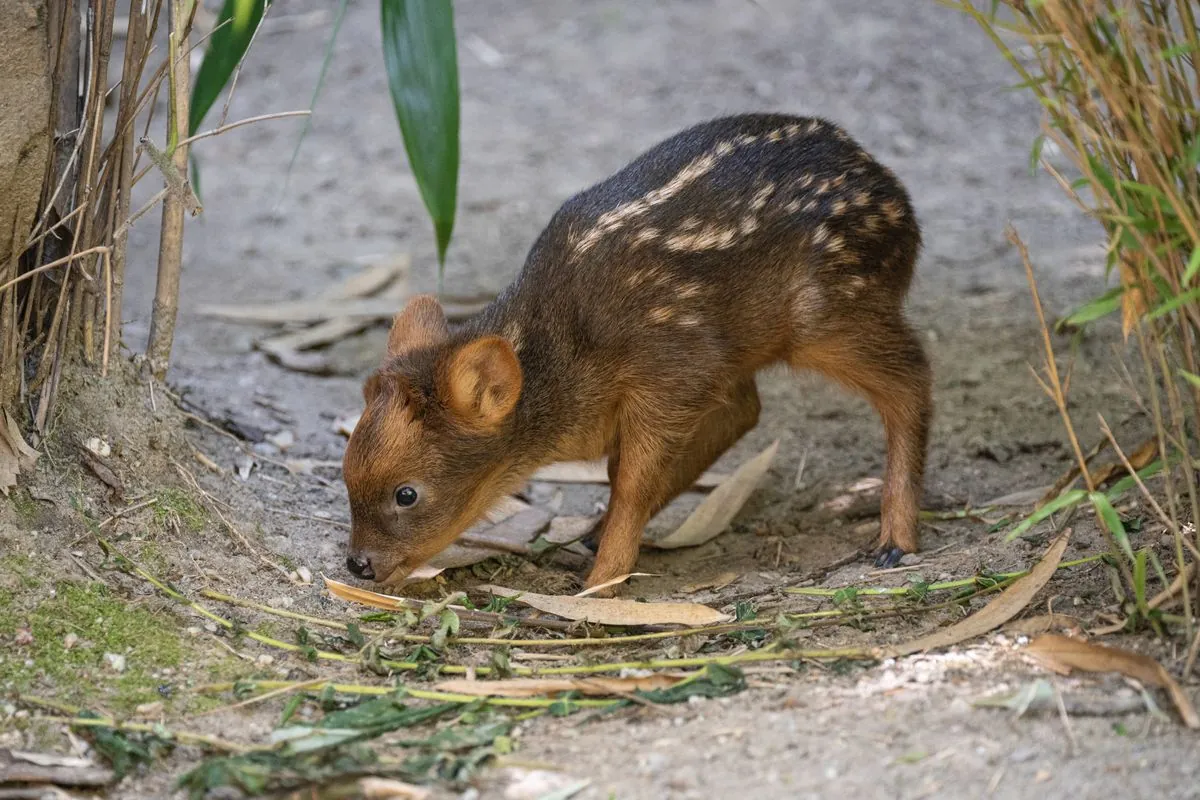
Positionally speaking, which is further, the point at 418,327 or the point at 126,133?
the point at 418,327

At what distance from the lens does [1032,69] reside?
9.36 metres

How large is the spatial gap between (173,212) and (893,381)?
294 centimetres

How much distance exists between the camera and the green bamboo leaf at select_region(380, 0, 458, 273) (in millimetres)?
4664

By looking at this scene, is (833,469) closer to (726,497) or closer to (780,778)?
(726,497)

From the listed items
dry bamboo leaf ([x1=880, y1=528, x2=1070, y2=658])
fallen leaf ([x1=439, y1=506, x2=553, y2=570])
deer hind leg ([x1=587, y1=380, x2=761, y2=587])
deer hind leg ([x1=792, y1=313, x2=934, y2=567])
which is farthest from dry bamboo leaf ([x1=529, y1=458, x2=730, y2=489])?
dry bamboo leaf ([x1=880, y1=528, x2=1070, y2=658])

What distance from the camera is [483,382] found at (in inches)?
193

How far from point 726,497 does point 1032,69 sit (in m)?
5.09

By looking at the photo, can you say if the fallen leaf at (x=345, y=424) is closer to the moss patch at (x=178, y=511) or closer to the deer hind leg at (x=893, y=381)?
the moss patch at (x=178, y=511)

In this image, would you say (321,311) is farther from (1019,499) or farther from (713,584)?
(1019,499)

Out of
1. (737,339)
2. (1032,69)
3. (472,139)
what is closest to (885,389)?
(737,339)

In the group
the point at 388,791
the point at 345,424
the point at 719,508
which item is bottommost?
the point at 719,508

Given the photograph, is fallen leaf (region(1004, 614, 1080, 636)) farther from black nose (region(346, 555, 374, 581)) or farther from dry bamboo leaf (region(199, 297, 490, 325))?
dry bamboo leaf (region(199, 297, 490, 325))

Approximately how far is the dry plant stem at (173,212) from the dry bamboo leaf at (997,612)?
8.98ft

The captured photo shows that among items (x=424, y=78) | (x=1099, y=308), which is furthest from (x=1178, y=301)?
(x=424, y=78)
